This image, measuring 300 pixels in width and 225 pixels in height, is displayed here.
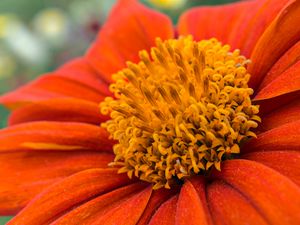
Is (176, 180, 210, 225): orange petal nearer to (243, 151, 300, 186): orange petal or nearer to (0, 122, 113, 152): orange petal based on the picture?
(243, 151, 300, 186): orange petal

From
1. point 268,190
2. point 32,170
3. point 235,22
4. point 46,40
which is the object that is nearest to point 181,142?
point 268,190

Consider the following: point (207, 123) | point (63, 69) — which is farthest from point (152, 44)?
point (207, 123)

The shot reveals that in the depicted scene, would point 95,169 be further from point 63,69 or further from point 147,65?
point 63,69

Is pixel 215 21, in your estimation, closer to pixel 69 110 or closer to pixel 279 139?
pixel 69 110

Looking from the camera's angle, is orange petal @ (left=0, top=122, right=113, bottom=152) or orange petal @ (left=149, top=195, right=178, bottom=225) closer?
orange petal @ (left=149, top=195, right=178, bottom=225)

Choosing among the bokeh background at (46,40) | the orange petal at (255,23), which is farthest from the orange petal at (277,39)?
the bokeh background at (46,40)

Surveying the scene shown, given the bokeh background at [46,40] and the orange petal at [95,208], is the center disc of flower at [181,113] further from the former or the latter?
the bokeh background at [46,40]

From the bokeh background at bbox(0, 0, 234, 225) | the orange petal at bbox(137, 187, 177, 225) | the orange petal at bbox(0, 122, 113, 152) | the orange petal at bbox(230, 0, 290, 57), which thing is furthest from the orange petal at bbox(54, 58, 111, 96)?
the bokeh background at bbox(0, 0, 234, 225)
